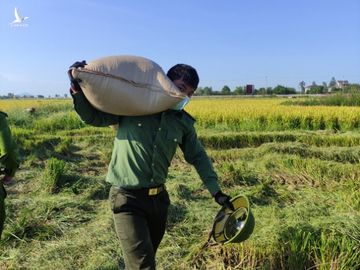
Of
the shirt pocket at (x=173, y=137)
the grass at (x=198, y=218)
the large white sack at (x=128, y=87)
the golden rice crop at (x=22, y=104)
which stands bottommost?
the grass at (x=198, y=218)

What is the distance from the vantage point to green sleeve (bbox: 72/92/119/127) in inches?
91.6

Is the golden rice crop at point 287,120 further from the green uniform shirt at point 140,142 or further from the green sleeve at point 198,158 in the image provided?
the green uniform shirt at point 140,142

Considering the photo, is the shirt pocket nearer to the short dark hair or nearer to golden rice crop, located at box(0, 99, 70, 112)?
the short dark hair

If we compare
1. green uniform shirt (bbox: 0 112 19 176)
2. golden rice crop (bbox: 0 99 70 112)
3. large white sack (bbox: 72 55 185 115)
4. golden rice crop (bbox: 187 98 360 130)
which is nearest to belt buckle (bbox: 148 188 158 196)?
large white sack (bbox: 72 55 185 115)

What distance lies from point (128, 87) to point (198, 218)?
221 centimetres

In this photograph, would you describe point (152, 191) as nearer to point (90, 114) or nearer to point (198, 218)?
point (90, 114)

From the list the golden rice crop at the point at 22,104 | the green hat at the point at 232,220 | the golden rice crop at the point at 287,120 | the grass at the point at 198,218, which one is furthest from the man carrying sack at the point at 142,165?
the golden rice crop at the point at 22,104

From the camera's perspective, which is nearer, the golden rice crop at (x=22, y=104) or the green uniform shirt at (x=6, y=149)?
the green uniform shirt at (x=6, y=149)

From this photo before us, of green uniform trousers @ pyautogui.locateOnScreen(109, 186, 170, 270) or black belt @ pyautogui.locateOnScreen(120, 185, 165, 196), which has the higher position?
black belt @ pyautogui.locateOnScreen(120, 185, 165, 196)

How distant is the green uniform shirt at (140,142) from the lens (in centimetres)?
236

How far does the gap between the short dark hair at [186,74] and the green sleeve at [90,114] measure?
0.43 metres

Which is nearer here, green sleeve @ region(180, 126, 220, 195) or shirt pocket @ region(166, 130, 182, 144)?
shirt pocket @ region(166, 130, 182, 144)

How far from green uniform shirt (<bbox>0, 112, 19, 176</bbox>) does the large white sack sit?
67cm

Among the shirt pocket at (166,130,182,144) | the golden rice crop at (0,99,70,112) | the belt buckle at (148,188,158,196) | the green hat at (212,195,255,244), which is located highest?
the shirt pocket at (166,130,182,144)
